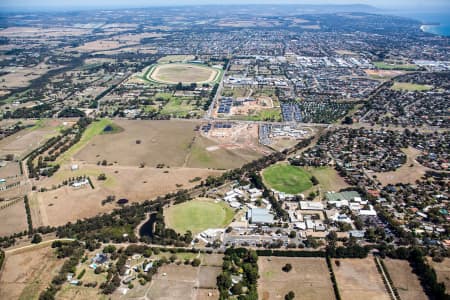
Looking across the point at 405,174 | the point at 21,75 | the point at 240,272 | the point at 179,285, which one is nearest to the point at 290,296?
the point at 240,272

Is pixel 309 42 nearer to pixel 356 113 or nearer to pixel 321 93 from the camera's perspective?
pixel 321 93

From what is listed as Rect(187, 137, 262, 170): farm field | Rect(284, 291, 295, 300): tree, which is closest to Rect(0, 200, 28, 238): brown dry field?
Rect(187, 137, 262, 170): farm field

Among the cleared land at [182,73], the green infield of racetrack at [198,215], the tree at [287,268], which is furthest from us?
the cleared land at [182,73]

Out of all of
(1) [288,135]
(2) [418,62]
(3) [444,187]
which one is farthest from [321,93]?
(2) [418,62]

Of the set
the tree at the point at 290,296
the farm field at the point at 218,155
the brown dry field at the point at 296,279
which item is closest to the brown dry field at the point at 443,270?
the brown dry field at the point at 296,279

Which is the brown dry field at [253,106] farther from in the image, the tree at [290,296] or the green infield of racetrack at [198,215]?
the tree at [290,296]

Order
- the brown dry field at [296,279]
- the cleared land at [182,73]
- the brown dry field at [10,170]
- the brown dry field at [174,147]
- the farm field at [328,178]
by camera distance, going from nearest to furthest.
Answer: the brown dry field at [296,279]
the farm field at [328,178]
the brown dry field at [10,170]
the brown dry field at [174,147]
the cleared land at [182,73]
